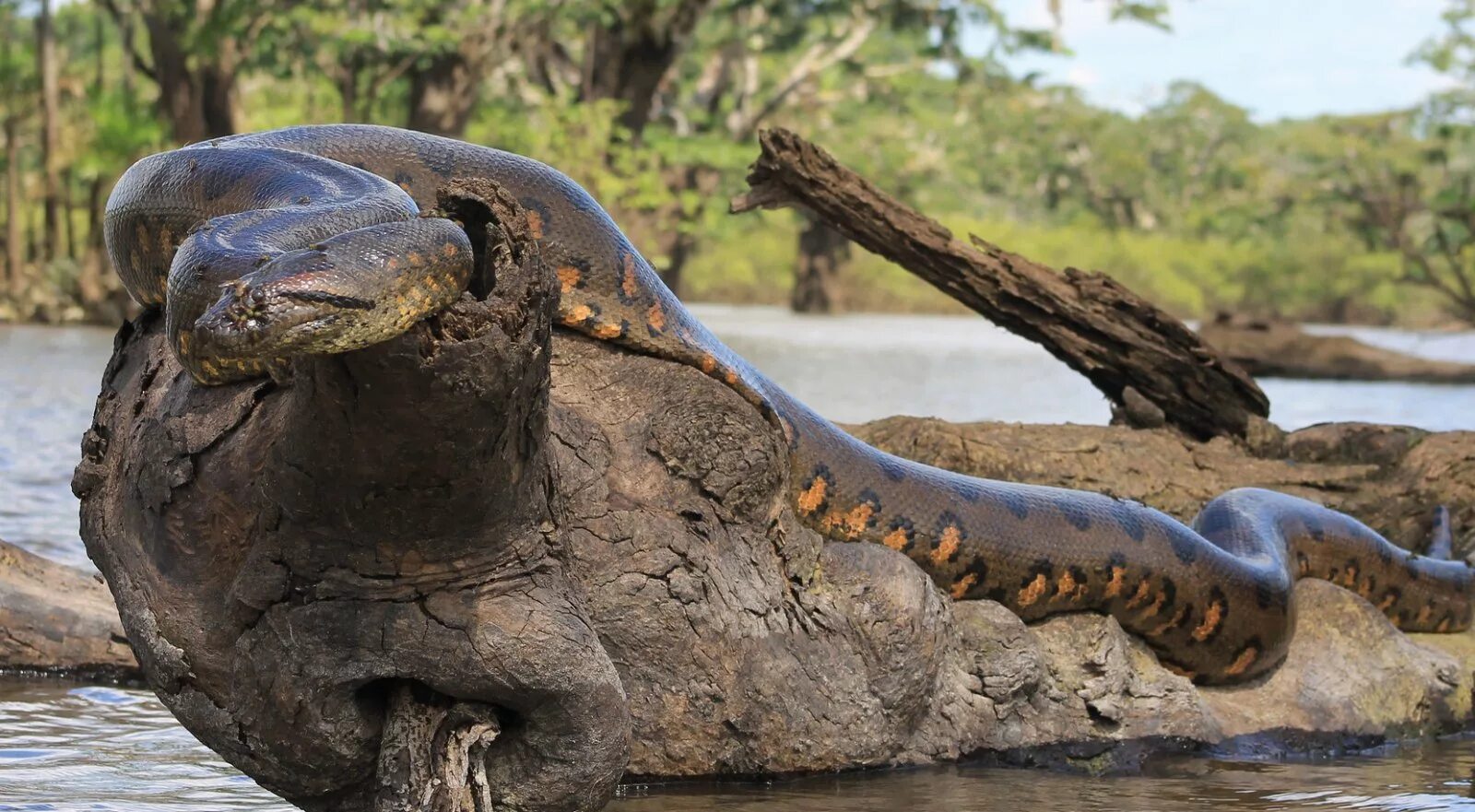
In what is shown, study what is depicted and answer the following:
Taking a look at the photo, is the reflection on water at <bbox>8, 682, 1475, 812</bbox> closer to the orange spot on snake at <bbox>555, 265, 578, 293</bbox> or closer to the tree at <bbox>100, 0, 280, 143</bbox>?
the orange spot on snake at <bbox>555, 265, 578, 293</bbox>

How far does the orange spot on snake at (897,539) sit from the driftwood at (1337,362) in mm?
18165

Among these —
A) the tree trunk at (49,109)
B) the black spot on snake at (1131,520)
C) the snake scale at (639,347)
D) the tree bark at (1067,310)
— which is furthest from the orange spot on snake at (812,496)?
the tree trunk at (49,109)

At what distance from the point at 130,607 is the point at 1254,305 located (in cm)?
6994

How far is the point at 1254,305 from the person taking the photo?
231 ft

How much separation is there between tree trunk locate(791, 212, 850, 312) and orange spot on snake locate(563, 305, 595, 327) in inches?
2118

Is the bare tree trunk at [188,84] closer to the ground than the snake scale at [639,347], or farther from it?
farther from it

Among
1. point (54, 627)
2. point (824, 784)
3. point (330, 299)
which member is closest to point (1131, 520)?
point (824, 784)

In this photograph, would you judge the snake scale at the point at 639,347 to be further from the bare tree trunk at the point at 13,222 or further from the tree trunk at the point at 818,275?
the tree trunk at the point at 818,275

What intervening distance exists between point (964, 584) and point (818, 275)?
5448cm

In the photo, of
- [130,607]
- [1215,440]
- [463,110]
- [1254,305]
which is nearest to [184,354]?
[130,607]

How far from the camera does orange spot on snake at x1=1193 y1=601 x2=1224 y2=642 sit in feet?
20.5

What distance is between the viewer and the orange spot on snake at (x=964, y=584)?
19.3ft

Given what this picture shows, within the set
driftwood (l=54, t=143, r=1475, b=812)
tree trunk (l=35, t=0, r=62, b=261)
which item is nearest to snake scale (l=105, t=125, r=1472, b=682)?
driftwood (l=54, t=143, r=1475, b=812)

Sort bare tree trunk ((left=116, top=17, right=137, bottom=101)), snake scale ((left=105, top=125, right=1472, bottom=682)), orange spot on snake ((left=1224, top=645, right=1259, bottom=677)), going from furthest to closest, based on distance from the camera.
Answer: bare tree trunk ((left=116, top=17, right=137, bottom=101)) → orange spot on snake ((left=1224, top=645, right=1259, bottom=677)) → snake scale ((left=105, top=125, right=1472, bottom=682))
